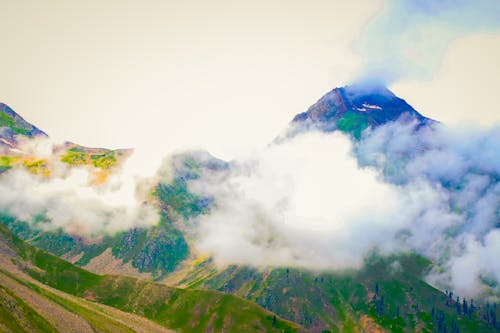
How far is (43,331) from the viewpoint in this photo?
187m

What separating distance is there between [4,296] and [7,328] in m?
34.6

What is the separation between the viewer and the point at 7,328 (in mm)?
163875

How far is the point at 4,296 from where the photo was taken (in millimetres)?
193750

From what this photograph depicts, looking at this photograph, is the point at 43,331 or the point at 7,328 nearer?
the point at 7,328

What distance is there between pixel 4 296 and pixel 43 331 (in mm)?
24156

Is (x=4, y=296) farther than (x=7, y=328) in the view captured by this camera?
Yes

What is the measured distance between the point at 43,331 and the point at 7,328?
82.3 ft
